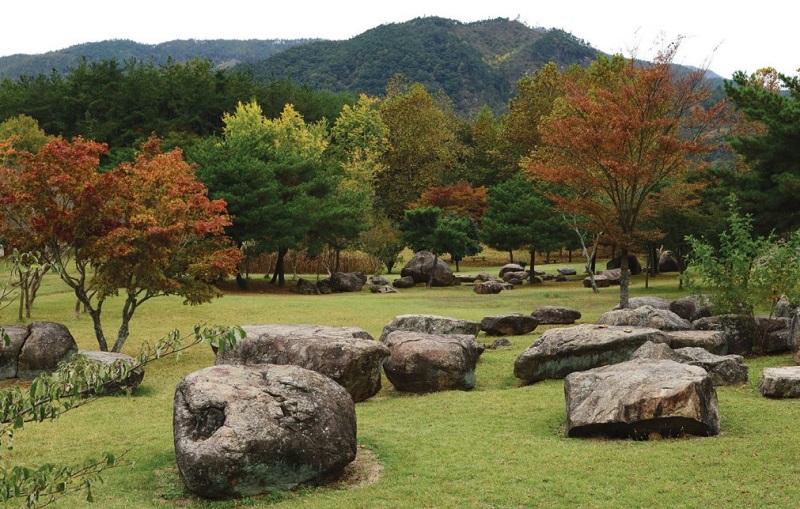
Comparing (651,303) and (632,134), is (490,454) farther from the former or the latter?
(632,134)

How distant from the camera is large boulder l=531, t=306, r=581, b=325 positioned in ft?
81.6

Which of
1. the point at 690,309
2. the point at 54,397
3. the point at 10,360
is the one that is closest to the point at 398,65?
the point at 690,309

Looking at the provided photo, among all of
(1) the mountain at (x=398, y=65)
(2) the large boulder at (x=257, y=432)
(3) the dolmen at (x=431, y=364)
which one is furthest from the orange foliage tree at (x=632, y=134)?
(1) the mountain at (x=398, y=65)

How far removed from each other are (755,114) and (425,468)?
2369 cm

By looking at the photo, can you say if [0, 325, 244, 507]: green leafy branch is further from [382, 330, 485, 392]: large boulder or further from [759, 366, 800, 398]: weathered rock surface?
[759, 366, 800, 398]: weathered rock surface

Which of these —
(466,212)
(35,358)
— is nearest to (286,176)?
(466,212)

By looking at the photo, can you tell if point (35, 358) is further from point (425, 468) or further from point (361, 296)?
point (361, 296)

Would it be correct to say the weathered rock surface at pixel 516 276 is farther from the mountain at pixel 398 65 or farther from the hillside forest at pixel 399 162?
the mountain at pixel 398 65

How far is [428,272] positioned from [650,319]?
1156 inches

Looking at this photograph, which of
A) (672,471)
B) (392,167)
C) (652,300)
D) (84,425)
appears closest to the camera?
(672,471)

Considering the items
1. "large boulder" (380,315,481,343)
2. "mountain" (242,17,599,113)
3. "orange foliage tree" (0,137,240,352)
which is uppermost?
"mountain" (242,17,599,113)

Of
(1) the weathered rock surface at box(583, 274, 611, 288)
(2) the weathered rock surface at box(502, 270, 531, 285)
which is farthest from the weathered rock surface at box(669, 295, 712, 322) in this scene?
(2) the weathered rock surface at box(502, 270, 531, 285)

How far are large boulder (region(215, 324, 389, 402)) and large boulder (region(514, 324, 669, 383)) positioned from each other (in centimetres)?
344

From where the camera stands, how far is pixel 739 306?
57.8 ft
